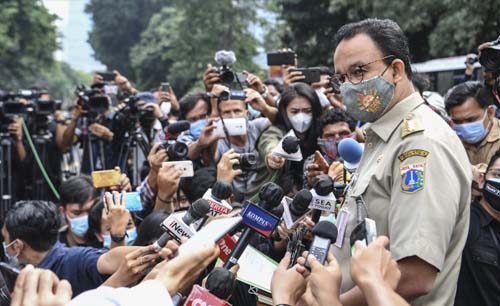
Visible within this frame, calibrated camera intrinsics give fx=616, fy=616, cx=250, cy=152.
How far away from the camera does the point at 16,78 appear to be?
2800cm

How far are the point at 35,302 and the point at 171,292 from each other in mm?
317

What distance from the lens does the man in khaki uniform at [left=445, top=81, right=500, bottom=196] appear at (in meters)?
4.36

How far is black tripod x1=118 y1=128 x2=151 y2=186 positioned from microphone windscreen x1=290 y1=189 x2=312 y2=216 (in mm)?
3493

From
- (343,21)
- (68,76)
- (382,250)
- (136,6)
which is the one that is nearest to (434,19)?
(343,21)

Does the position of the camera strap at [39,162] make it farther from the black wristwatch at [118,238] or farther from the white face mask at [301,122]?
the black wristwatch at [118,238]

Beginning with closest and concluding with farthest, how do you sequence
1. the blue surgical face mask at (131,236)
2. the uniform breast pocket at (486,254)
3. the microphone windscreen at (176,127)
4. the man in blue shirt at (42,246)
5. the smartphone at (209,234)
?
the smartphone at (209,234)
the uniform breast pocket at (486,254)
the man in blue shirt at (42,246)
the blue surgical face mask at (131,236)
the microphone windscreen at (176,127)

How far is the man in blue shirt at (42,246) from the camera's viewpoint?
9.37ft

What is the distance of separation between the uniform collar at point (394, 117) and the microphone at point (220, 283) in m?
0.71

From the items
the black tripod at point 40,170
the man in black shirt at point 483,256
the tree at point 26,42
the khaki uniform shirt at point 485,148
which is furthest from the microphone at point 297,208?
the tree at point 26,42

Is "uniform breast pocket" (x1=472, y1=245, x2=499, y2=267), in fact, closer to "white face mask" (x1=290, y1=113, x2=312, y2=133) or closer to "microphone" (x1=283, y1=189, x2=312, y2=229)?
"microphone" (x1=283, y1=189, x2=312, y2=229)

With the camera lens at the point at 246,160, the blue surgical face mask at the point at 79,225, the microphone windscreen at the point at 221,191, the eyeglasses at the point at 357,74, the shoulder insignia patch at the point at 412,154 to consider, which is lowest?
the blue surgical face mask at the point at 79,225

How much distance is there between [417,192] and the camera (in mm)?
1766

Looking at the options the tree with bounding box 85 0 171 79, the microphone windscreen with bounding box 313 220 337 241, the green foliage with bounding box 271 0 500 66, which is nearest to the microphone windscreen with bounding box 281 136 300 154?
the microphone windscreen with bounding box 313 220 337 241

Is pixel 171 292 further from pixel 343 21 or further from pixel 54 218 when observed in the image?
pixel 343 21
